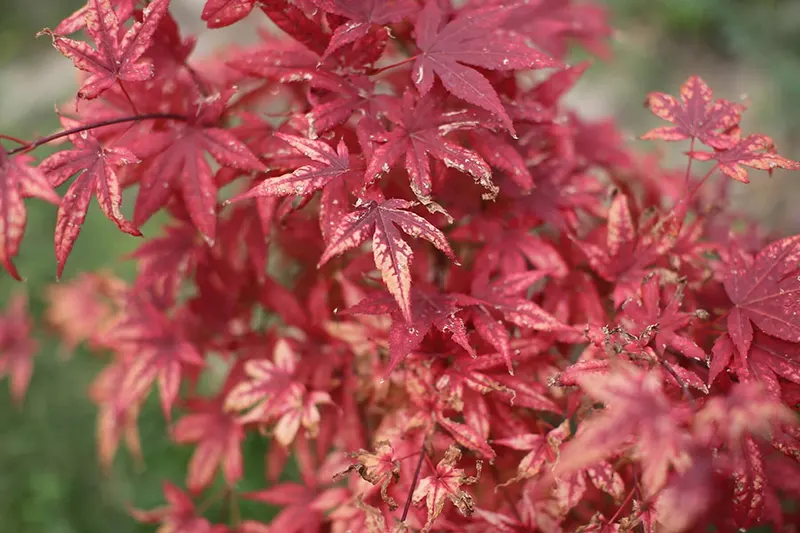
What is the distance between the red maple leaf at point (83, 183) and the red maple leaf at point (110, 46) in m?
0.10

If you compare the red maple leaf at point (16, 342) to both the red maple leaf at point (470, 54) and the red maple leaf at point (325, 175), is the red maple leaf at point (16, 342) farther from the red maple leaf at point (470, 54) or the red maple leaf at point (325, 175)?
the red maple leaf at point (470, 54)

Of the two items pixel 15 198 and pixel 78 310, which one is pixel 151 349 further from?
pixel 78 310

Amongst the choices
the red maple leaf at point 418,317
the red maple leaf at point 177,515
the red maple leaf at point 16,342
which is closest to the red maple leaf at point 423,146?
the red maple leaf at point 418,317

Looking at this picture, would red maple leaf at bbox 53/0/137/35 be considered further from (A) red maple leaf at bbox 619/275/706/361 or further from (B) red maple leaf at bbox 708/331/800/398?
(B) red maple leaf at bbox 708/331/800/398

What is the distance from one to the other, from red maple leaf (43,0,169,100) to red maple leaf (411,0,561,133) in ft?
1.55

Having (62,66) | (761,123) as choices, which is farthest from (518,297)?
(62,66)

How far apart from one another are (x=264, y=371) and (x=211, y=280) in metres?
0.36

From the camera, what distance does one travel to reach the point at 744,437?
1001 mm

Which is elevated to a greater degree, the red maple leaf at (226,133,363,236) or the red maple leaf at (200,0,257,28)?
the red maple leaf at (200,0,257,28)

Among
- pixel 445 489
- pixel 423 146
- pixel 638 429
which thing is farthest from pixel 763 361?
pixel 423 146

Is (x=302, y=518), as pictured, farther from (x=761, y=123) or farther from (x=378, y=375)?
(x=761, y=123)

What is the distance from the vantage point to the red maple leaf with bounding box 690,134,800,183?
1.11 meters

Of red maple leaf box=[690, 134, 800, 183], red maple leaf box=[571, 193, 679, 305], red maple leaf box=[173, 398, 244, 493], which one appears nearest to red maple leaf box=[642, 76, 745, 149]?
red maple leaf box=[690, 134, 800, 183]

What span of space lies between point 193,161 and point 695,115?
1.00m
